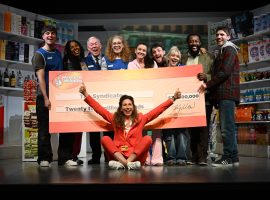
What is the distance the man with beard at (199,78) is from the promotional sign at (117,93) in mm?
116

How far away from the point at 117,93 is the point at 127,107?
43cm

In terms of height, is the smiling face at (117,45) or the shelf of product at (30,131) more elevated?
the smiling face at (117,45)

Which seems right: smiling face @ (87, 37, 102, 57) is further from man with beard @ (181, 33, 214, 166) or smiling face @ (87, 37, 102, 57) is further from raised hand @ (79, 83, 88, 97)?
man with beard @ (181, 33, 214, 166)

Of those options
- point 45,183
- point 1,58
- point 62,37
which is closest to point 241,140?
point 62,37

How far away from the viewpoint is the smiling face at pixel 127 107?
3766 mm

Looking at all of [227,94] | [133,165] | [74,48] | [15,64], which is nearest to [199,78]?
[227,94]

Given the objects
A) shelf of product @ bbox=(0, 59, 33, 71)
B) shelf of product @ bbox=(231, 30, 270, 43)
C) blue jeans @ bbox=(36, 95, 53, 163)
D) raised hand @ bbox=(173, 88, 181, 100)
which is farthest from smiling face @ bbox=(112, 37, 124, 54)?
shelf of product @ bbox=(231, 30, 270, 43)

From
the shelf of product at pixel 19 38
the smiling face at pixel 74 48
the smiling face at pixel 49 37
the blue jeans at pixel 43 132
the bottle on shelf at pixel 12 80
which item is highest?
the shelf of product at pixel 19 38

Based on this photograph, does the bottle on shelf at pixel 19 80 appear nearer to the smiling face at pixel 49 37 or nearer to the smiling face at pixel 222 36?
the smiling face at pixel 49 37

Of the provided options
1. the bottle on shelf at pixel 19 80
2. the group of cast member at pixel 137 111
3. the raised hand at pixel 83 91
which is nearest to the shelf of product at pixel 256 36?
the group of cast member at pixel 137 111

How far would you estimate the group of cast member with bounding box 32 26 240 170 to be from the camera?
370 centimetres
